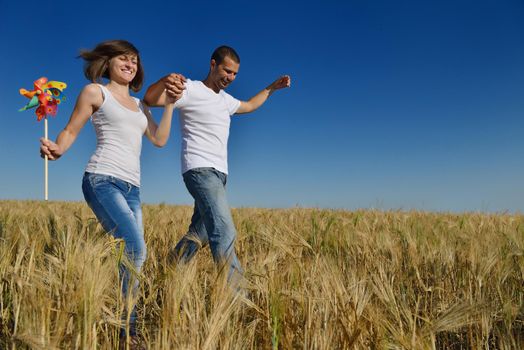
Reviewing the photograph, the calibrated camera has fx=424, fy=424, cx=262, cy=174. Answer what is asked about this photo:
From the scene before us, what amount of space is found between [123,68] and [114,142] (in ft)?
1.77

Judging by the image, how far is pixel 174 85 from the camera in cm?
256

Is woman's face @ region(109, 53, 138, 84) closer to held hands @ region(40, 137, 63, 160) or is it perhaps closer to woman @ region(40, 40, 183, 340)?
woman @ region(40, 40, 183, 340)

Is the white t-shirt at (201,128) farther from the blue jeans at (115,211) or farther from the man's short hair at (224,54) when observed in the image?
the blue jeans at (115,211)

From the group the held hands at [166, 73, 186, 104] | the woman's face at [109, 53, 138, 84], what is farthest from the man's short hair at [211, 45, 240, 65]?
the woman's face at [109, 53, 138, 84]

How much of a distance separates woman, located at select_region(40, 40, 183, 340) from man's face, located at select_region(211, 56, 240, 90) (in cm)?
39

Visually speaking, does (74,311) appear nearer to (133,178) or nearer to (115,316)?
(115,316)

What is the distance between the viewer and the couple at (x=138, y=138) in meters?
2.26

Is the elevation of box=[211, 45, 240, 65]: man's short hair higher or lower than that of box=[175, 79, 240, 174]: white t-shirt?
higher

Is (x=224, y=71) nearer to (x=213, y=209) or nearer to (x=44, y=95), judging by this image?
(x=213, y=209)

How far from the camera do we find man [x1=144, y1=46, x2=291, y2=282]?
2.56m

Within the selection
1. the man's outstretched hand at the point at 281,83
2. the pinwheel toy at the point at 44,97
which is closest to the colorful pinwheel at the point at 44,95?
the pinwheel toy at the point at 44,97

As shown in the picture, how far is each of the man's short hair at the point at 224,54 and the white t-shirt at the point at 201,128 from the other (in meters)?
0.21

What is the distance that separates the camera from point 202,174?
264 centimetres

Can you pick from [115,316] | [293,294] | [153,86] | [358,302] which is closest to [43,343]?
[115,316]
